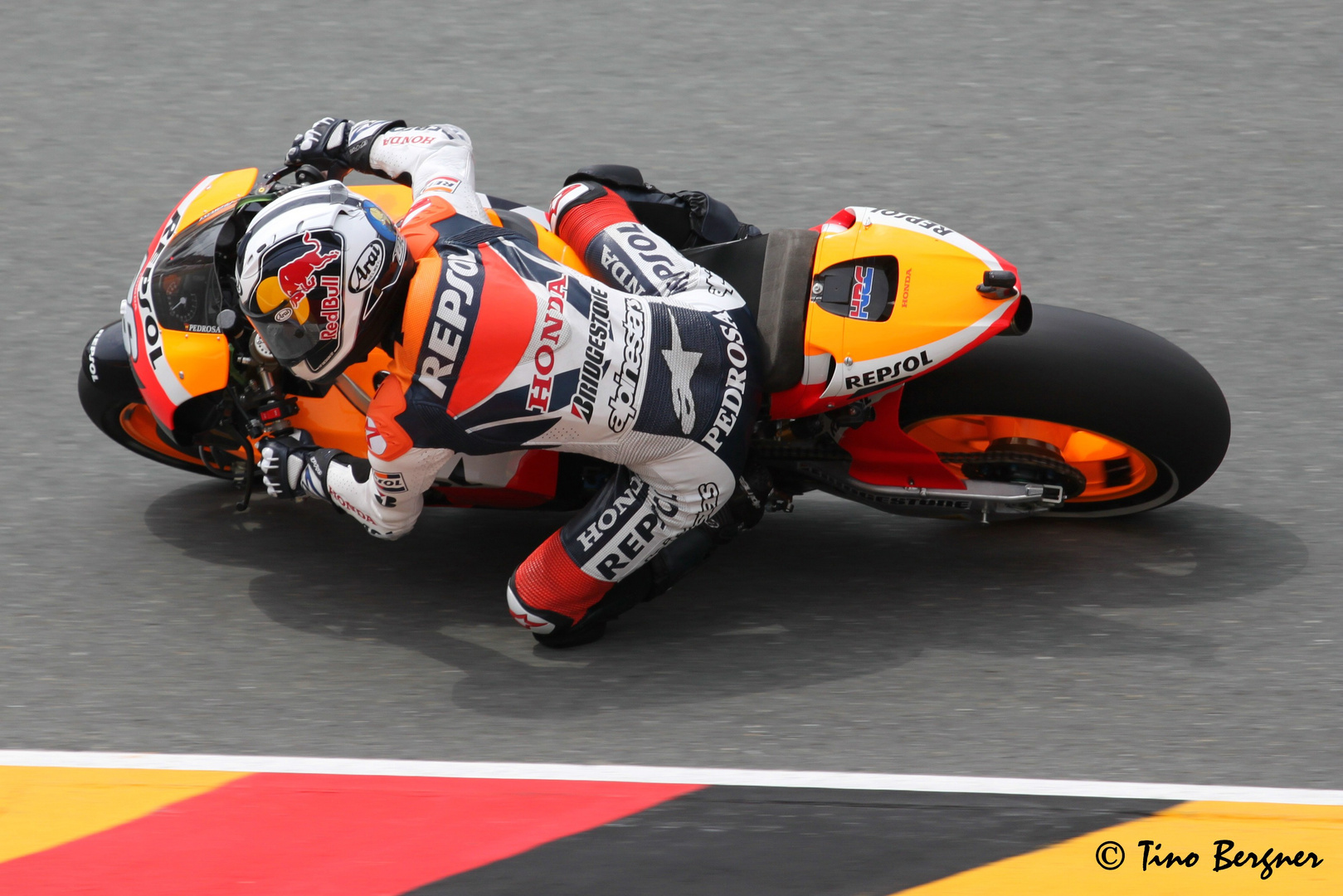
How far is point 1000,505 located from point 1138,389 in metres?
0.47

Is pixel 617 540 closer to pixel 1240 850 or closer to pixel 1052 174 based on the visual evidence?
pixel 1240 850

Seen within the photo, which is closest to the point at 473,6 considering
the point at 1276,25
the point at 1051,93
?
the point at 1051,93

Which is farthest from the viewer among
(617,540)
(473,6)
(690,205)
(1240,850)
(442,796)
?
(473,6)

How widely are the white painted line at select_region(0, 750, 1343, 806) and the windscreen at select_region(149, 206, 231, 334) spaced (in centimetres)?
109

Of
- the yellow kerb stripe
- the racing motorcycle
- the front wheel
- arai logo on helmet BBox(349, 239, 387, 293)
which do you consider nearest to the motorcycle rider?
arai logo on helmet BBox(349, 239, 387, 293)

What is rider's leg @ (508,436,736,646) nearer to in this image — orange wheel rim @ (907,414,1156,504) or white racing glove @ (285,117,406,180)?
orange wheel rim @ (907,414,1156,504)

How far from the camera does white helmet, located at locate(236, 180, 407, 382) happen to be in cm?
359

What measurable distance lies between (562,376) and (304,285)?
62cm

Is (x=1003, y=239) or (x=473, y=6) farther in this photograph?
(x=473, y=6)

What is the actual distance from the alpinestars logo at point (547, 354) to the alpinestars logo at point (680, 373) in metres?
0.30

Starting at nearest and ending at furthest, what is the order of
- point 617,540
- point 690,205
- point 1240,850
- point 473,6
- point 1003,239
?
point 1240,850 → point 617,540 → point 690,205 → point 1003,239 → point 473,6

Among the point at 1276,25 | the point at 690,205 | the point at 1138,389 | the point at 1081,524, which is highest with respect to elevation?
the point at 1276,25

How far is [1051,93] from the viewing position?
250 inches

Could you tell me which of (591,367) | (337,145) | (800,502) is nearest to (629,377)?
(591,367)
